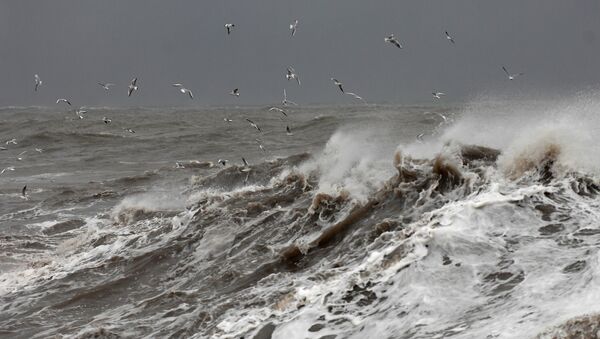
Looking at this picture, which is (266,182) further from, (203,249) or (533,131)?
(533,131)

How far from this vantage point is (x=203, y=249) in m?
8.38

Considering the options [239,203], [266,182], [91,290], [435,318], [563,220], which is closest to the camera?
[435,318]

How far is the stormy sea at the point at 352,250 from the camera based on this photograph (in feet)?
16.3

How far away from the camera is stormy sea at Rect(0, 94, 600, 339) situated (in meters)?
4.97

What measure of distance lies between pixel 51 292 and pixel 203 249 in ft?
6.36

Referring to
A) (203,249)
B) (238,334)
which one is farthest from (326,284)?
(203,249)

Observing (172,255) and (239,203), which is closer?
(172,255)

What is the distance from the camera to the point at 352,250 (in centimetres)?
693

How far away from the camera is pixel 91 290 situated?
24.7ft

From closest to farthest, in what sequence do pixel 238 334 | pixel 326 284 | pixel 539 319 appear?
pixel 539 319
pixel 238 334
pixel 326 284

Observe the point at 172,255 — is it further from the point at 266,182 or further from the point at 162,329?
the point at 266,182

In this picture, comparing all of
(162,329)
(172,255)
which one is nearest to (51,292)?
(172,255)

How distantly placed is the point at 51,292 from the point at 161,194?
20.5 ft

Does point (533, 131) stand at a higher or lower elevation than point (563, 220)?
higher
